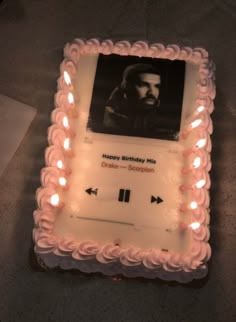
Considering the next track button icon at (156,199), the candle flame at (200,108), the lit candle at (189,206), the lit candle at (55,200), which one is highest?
the candle flame at (200,108)

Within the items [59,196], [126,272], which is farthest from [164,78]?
[126,272]

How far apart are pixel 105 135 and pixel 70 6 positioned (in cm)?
82

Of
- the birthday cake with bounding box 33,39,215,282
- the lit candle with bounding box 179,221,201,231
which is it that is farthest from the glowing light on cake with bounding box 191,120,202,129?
the lit candle with bounding box 179,221,201,231

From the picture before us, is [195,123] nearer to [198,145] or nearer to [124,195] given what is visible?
[198,145]

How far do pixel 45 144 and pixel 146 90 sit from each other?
481 millimetres

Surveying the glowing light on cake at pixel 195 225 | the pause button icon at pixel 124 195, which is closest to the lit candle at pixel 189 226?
Result: the glowing light on cake at pixel 195 225

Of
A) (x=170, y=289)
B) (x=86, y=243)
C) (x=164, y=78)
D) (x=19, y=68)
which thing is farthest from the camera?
(x=19, y=68)

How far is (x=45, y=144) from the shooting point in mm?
1547

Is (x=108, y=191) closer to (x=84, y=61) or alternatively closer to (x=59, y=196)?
(x=59, y=196)

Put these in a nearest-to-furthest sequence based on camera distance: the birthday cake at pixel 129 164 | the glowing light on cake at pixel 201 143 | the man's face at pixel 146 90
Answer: the birthday cake at pixel 129 164, the glowing light on cake at pixel 201 143, the man's face at pixel 146 90

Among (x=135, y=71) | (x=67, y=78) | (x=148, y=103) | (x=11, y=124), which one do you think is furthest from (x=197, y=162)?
(x=11, y=124)

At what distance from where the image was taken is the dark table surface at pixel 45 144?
4.29 ft

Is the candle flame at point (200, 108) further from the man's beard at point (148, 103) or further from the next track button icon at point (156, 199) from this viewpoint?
the next track button icon at point (156, 199)

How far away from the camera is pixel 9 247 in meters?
1.38
